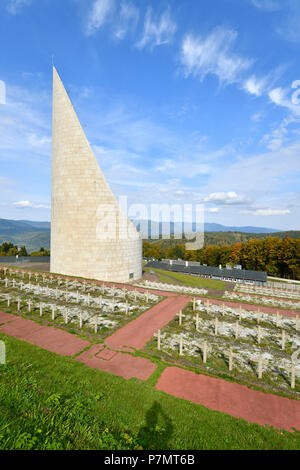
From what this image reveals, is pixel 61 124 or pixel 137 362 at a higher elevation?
pixel 61 124

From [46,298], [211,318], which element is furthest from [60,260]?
[211,318]

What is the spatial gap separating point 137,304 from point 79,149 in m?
22.7

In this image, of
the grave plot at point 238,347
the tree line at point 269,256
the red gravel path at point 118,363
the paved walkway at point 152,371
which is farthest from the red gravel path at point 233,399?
the tree line at point 269,256

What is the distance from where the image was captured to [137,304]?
59.6ft

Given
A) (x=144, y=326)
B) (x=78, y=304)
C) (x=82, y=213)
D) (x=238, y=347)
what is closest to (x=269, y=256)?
(x=82, y=213)

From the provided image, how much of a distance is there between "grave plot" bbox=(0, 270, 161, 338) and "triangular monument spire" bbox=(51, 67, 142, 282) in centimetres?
620

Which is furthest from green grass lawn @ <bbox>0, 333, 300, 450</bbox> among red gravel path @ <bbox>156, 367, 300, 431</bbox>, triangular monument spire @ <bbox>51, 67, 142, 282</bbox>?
triangular monument spire @ <bbox>51, 67, 142, 282</bbox>

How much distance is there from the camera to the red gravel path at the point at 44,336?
10812mm

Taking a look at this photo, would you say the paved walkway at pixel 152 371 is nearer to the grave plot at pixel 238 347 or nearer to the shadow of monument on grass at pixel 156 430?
the grave plot at pixel 238 347

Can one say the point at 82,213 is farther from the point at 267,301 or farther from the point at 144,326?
the point at 267,301

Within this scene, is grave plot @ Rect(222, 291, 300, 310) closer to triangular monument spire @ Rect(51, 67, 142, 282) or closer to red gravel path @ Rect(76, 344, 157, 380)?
red gravel path @ Rect(76, 344, 157, 380)

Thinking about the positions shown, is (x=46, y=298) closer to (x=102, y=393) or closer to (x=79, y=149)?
(x=102, y=393)

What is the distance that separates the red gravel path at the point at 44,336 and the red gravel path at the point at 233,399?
4717 mm

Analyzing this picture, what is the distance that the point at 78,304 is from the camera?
17391 millimetres
